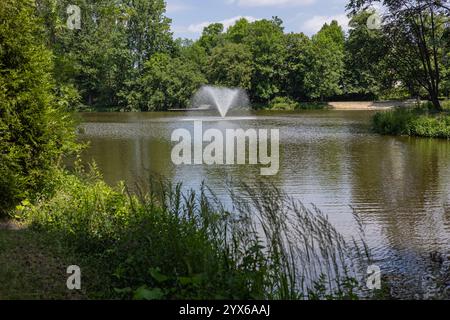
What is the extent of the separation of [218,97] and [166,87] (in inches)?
277

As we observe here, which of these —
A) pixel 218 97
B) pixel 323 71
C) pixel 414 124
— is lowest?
pixel 414 124

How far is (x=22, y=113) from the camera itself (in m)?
7.52

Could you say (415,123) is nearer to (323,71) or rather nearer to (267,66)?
(323,71)

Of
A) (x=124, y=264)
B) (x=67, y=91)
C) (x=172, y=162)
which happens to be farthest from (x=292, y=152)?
(x=124, y=264)

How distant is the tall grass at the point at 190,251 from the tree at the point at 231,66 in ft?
180

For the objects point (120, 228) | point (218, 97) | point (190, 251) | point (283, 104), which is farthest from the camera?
point (283, 104)

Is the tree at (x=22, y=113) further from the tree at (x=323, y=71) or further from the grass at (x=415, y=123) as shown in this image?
the tree at (x=323, y=71)

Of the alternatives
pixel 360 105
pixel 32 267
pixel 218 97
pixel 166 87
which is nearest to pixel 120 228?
pixel 32 267

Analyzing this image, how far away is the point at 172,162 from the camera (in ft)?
51.3

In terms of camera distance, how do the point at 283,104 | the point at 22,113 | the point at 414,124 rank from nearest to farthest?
the point at 22,113 → the point at 414,124 → the point at 283,104

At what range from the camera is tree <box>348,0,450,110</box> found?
93.1 ft

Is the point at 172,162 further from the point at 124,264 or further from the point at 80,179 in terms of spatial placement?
the point at 124,264

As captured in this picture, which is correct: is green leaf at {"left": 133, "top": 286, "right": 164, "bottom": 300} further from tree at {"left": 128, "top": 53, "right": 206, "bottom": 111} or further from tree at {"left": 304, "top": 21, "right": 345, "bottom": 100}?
tree at {"left": 304, "top": 21, "right": 345, "bottom": 100}

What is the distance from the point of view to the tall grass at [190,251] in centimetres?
430
